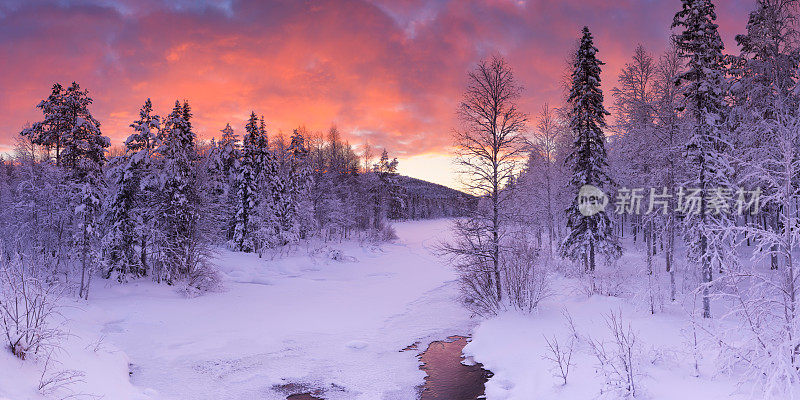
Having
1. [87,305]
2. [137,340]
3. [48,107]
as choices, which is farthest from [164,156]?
[137,340]

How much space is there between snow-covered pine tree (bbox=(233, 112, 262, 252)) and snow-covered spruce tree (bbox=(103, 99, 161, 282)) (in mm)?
11973

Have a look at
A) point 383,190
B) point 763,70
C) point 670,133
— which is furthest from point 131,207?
point 383,190

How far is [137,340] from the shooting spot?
42.9ft

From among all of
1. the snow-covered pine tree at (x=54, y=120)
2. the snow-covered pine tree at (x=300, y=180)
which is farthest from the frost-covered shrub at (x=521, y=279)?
the snow-covered pine tree at (x=300, y=180)

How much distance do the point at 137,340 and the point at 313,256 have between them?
20248 mm

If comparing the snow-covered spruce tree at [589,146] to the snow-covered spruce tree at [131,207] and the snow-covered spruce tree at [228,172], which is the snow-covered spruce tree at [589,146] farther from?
the snow-covered spruce tree at [228,172]

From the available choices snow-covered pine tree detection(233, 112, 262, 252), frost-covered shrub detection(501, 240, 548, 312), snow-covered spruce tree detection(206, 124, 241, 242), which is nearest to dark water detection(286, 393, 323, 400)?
frost-covered shrub detection(501, 240, 548, 312)

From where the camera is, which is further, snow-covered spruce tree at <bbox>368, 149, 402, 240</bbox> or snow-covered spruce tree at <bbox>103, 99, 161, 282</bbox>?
snow-covered spruce tree at <bbox>368, 149, 402, 240</bbox>

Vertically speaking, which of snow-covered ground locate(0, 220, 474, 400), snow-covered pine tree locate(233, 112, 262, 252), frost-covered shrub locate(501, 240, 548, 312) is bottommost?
snow-covered ground locate(0, 220, 474, 400)

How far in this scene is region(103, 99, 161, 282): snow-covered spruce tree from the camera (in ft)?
67.7

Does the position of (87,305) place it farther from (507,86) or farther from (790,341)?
(790,341)

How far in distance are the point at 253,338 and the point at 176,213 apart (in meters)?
11.3

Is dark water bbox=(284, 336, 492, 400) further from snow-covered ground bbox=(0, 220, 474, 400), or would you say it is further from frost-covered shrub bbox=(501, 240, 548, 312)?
frost-covered shrub bbox=(501, 240, 548, 312)

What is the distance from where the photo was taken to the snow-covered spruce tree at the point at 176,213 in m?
Result: 20.8
